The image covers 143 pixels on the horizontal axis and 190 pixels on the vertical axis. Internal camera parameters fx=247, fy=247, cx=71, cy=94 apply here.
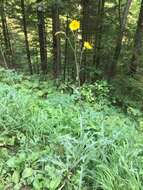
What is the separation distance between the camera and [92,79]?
25.9 ft

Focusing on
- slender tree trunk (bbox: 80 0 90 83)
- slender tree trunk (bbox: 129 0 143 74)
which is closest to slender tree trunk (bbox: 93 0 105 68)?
slender tree trunk (bbox: 80 0 90 83)

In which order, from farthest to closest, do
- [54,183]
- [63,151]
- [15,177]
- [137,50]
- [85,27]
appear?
[85,27] → [137,50] → [63,151] → [15,177] → [54,183]

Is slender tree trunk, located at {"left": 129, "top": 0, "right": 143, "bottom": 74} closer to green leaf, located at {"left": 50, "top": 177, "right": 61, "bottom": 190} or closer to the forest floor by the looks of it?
the forest floor

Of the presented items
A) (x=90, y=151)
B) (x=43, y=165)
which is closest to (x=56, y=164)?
(x=43, y=165)

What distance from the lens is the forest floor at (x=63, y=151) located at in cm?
188

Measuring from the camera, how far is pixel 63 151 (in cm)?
216

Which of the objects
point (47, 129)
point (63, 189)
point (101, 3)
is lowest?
point (63, 189)

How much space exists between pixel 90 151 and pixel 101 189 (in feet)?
0.99

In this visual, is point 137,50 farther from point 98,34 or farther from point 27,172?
point 27,172

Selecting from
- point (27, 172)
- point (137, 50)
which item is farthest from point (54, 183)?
point (137, 50)

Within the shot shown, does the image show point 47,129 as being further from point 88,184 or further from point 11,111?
point 88,184

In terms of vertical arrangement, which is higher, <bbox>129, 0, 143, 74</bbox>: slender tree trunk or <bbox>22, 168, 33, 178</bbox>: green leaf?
<bbox>22, 168, 33, 178</bbox>: green leaf

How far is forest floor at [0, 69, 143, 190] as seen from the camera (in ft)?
6.16

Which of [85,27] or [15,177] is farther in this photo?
[85,27]
